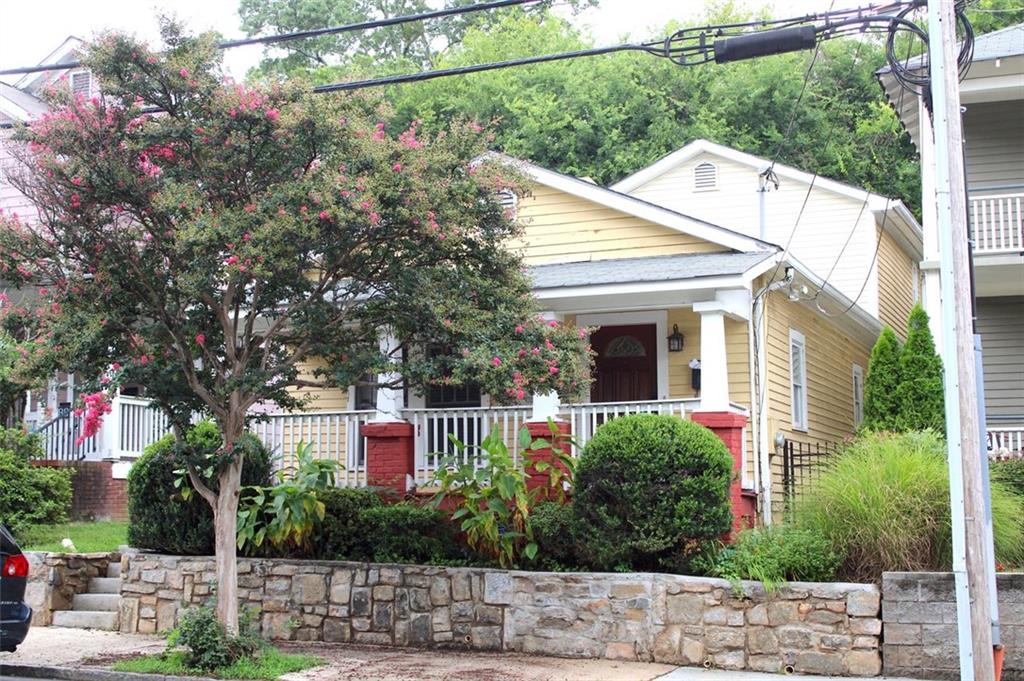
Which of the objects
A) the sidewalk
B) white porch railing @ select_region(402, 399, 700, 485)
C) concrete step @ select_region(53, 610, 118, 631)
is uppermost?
white porch railing @ select_region(402, 399, 700, 485)

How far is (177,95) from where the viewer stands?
10.5 metres

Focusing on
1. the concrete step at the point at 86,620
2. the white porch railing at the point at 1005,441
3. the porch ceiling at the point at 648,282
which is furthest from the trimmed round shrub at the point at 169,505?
the white porch railing at the point at 1005,441

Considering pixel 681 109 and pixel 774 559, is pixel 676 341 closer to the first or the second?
pixel 774 559

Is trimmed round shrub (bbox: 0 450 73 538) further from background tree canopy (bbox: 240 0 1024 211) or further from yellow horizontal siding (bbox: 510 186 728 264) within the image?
background tree canopy (bbox: 240 0 1024 211)

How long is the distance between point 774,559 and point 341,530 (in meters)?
4.99

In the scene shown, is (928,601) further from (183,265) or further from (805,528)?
(183,265)

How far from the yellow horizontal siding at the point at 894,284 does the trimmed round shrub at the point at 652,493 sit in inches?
442

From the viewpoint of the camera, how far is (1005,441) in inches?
643

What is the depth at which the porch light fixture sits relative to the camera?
15320 millimetres

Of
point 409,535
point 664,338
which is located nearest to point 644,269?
point 664,338

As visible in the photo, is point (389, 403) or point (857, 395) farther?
point (857, 395)

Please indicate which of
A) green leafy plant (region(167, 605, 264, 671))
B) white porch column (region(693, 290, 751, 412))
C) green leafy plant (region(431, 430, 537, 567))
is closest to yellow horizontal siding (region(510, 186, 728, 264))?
white porch column (region(693, 290, 751, 412))

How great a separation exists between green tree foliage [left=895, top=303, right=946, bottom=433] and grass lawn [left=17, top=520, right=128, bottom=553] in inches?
414

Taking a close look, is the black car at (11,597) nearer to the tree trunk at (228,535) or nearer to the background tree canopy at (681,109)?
the tree trunk at (228,535)
